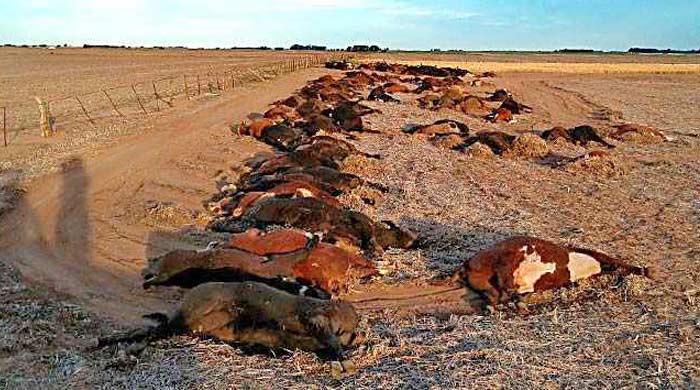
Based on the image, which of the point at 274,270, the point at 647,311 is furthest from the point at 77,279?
the point at 647,311

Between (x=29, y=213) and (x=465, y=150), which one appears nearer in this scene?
(x=29, y=213)

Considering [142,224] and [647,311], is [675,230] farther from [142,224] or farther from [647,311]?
[142,224]

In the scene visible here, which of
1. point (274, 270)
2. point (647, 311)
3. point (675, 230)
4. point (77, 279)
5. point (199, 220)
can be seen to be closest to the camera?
point (647, 311)

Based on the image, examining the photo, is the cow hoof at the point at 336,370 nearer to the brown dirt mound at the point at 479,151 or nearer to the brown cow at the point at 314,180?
the brown cow at the point at 314,180

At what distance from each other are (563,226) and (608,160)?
242 inches

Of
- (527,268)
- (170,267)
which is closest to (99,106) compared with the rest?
(170,267)

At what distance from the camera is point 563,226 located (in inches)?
477

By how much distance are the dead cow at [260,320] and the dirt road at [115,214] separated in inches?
44.0

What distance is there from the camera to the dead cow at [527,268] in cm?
879

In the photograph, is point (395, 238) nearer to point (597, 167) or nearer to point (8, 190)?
point (597, 167)

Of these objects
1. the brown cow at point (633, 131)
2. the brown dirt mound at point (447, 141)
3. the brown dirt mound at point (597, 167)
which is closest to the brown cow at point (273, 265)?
the brown dirt mound at point (597, 167)

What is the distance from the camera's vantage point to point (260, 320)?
23.0 feet

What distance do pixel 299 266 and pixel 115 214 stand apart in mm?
5524

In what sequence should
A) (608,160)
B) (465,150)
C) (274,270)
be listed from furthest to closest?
1. (465,150)
2. (608,160)
3. (274,270)
